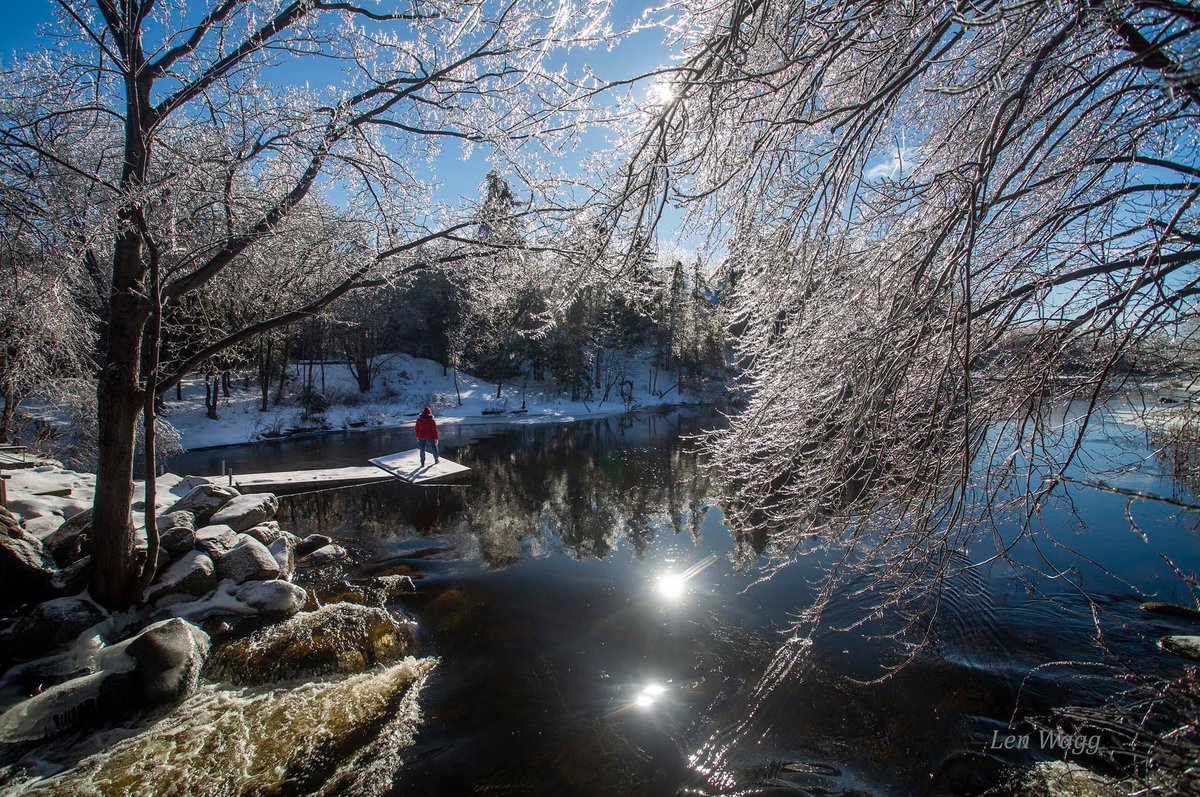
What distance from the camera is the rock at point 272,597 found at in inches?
247

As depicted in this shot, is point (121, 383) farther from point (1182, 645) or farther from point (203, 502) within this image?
point (1182, 645)

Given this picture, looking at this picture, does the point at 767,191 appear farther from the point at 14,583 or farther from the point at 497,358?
the point at 497,358

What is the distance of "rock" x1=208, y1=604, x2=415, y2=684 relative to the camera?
17.0ft

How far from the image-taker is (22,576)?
5.41m

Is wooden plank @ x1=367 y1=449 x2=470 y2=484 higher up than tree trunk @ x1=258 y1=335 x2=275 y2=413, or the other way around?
tree trunk @ x1=258 y1=335 x2=275 y2=413

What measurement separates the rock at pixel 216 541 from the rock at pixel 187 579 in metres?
0.29

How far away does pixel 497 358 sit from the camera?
127 feet

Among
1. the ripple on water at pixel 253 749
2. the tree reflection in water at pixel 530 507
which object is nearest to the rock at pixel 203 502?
the tree reflection in water at pixel 530 507

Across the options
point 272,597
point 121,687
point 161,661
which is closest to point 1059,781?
point 161,661

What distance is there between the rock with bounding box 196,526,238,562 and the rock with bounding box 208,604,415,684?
6.22ft

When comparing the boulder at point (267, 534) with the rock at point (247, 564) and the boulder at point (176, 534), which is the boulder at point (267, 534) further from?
the boulder at point (176, 534)

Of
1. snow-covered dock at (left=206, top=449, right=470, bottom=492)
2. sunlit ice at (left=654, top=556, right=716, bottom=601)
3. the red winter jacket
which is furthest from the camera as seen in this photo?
the red winter jacket

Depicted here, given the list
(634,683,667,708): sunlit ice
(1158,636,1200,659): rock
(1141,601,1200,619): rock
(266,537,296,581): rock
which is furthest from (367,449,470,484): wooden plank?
(1141,601,1200,619): rock

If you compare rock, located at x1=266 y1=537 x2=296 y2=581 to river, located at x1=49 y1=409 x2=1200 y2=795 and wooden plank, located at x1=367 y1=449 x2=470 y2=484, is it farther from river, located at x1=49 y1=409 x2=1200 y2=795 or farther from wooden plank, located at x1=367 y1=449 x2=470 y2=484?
wooden plank, located at x1=367 y1=449 x2=470 y2=484
